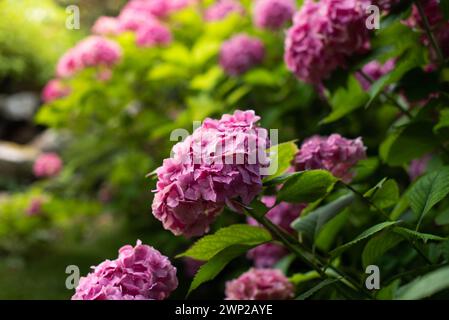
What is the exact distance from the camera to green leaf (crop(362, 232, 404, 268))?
92 cm

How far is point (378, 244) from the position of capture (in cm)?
93

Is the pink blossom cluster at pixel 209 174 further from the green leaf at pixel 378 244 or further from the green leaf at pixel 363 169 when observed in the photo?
the green leaf at pixel 363 169

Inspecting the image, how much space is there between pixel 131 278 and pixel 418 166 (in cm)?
96

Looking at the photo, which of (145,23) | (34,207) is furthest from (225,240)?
(34,207)

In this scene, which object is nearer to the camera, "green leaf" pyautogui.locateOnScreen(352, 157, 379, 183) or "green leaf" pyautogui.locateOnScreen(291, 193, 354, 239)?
"green leaf" pyautogui.locateOnScreen(291, 193, 354, 239)

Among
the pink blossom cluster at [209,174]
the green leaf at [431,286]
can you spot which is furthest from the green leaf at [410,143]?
the green leaf at [431,286]

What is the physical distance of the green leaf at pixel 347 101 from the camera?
4.20 feet

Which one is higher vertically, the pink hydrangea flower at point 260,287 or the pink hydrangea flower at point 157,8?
the pink hydrangea flower at point 157,8

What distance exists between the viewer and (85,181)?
3.14 meters

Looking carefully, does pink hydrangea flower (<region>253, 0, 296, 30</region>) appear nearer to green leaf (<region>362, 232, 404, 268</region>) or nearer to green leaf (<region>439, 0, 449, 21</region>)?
green leaf (<region>439, 0, 449, 21</region>)

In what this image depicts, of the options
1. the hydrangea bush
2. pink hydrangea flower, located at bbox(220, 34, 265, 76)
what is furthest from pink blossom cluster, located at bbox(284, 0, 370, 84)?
pink hydrangea flower, located at bbox(220, 34, 265, 76)

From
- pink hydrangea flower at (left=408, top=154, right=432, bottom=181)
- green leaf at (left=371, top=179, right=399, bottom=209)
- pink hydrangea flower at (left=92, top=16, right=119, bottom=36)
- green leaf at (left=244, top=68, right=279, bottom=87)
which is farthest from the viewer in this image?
pink hydrangea flower at (left=92, top=16, right=119, bottom=36)
